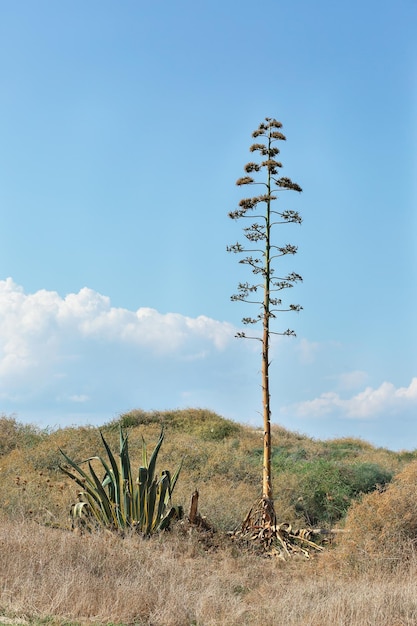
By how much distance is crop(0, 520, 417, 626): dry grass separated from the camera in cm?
616

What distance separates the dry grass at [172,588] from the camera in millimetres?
6156

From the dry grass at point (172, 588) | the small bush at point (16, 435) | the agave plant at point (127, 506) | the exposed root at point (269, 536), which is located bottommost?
the dry grass at point (172, 588)

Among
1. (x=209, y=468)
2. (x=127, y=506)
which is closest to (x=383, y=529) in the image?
(x=127, y=506)

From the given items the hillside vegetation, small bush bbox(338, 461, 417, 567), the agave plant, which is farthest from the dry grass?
the agave plant

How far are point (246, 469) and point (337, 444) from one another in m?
12.0

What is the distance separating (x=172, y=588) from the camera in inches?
263

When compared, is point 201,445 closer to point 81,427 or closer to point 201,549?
point 81,427

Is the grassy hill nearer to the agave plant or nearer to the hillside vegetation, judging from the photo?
the hillside vegetation

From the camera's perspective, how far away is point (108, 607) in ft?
20.6

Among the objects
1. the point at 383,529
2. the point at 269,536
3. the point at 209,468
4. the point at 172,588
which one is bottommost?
the point at 172,588

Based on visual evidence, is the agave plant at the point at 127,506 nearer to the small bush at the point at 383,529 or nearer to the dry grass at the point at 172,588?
the dry grass at the point at 172,588

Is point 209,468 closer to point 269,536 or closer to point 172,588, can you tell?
point 269,536

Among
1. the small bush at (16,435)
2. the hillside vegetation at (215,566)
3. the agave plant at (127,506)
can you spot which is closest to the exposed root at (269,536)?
the hillside vegetation at (215,566)

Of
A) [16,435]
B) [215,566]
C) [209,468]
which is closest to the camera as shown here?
[215,566]
